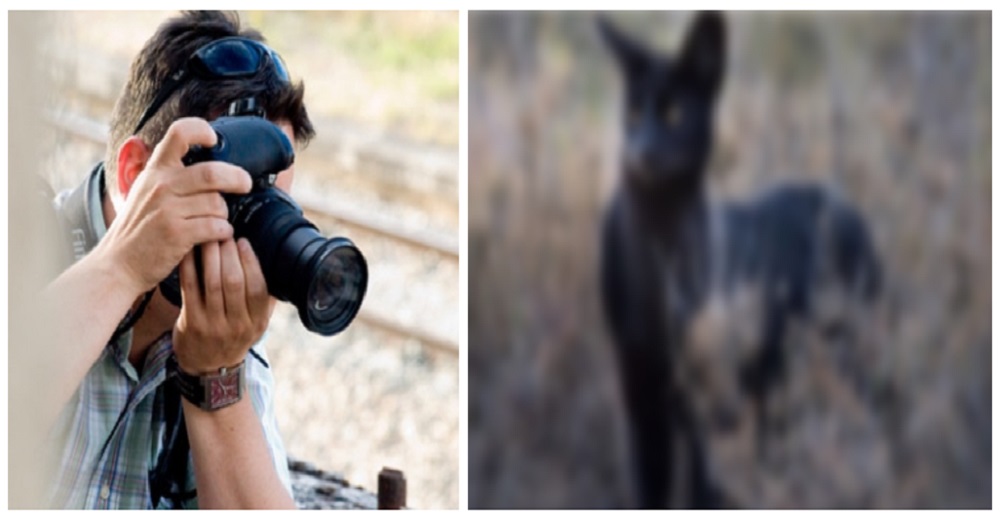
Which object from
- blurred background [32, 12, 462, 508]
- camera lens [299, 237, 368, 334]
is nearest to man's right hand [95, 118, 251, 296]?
camera lens [299, 237, 368, 334]

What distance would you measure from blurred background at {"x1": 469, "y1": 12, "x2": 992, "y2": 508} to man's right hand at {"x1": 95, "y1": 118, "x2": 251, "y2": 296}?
72 cm

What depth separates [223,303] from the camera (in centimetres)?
127

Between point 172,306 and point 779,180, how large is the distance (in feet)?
3.23

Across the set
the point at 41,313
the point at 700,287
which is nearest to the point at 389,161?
the point at 700,287

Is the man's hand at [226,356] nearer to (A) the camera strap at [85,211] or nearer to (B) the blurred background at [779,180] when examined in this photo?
(A) the camera strap at [85,211]

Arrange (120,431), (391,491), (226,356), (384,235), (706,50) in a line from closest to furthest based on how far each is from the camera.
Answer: (226,356)
(120,431)
(391,491)
(706,50)
(384,235)

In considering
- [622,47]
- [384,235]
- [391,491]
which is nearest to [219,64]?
[391,491]

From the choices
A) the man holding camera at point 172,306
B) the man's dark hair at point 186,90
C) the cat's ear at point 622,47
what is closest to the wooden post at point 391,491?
the man holding camera at point 172,306

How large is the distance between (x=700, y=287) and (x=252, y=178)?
0.91 m

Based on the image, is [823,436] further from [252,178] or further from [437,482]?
[252,178]

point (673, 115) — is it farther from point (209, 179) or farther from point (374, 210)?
point (374, 210)

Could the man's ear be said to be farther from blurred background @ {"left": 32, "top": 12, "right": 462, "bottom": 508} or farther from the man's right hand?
blurred background @ {"left": 32, "top": 12, "right": 462, "bottom": 508}

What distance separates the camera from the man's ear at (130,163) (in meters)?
1.40

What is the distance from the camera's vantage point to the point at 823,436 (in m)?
2.01
